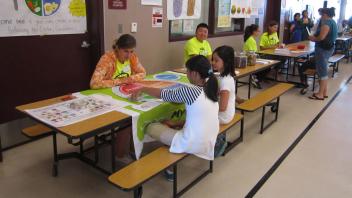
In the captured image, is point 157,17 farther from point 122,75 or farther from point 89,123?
point 89,123

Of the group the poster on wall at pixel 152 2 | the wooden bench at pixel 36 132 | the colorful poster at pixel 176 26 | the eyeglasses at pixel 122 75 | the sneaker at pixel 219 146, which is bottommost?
the sneaker at pixel 219 146

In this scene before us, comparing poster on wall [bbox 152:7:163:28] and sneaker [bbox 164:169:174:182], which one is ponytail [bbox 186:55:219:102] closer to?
sneaker [bbox 164:169:174:182]

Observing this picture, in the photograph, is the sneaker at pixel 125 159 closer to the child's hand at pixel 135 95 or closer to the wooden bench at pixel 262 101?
the child's hand at pixel 135 95

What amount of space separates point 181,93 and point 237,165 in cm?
112

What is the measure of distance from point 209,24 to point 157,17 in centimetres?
150

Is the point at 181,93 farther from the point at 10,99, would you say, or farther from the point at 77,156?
the point at 10,99

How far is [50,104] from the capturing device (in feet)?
7.14

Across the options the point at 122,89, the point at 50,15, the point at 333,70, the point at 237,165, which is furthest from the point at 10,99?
the point at 333,70

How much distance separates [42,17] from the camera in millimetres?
3068

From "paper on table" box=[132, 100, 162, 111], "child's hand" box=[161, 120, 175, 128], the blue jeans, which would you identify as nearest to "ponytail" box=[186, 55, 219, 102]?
"paper on table" box=[132, 100, 162, 111]

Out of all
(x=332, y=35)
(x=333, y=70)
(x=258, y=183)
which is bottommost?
(x=258, y=183)

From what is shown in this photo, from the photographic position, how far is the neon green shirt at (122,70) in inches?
111

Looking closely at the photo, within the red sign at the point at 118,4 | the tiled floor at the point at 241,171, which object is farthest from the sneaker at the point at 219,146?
the red sign at the point at 118,4

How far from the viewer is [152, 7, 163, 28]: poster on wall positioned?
164 inches
